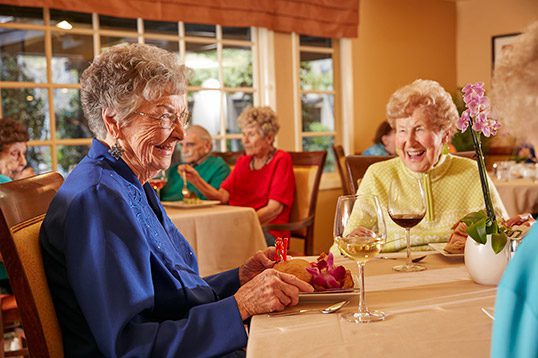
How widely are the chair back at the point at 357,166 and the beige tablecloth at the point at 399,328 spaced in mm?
1171

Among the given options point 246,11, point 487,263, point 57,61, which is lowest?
point 487,263

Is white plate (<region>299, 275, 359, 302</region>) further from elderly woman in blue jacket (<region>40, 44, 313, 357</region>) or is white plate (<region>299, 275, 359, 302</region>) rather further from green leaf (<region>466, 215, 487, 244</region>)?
green leaf (<region>466, 215, 487, 244</region>)

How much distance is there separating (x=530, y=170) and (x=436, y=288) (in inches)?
131

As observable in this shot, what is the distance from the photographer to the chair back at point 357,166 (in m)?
2.64

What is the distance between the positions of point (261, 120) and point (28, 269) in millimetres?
3131

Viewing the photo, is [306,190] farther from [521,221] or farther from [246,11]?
[521,221]

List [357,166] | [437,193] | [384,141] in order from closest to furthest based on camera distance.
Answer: [437,193], [357,166], [384,141]

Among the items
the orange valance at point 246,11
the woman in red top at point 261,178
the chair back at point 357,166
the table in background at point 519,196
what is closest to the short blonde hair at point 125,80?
the chair back at point 357,166

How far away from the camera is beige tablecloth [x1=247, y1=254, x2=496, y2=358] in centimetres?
102

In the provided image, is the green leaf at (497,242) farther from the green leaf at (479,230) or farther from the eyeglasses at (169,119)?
the eyeglasses at (169,119)

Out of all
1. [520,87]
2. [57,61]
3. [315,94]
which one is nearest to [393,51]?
[315,94]

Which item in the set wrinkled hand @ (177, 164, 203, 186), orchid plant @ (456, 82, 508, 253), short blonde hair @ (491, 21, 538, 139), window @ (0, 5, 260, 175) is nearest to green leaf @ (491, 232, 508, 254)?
orchid plant @ (456, 82, 508, 253)

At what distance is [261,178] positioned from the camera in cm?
420

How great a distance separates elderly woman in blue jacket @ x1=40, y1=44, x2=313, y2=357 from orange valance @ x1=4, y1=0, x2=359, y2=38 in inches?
110
